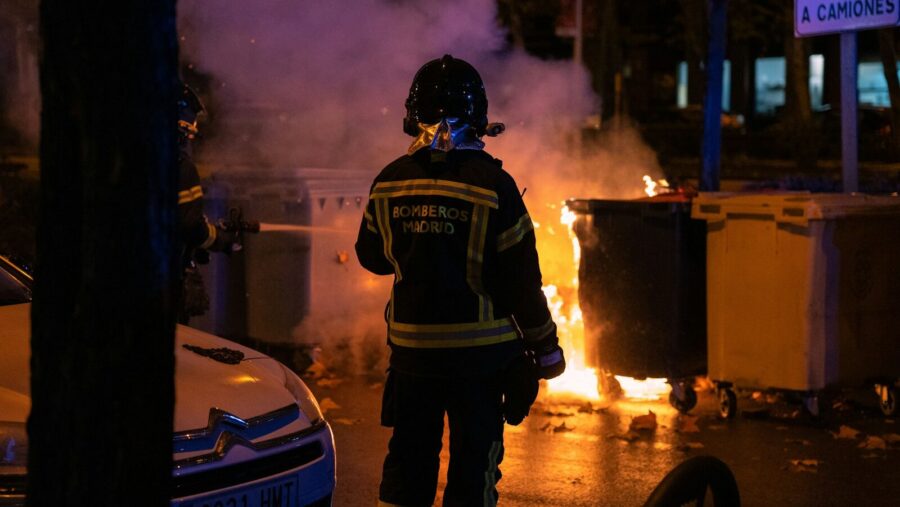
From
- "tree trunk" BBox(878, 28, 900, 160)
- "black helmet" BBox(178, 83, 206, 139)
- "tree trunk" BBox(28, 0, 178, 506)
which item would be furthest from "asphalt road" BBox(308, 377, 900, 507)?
"tree trunk" BBox(878, 28, 900, 160)

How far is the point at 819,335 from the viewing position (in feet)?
22.5

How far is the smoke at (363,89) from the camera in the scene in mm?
9320

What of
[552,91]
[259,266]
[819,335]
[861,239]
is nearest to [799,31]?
[861,239]

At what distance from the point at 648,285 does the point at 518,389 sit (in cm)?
335

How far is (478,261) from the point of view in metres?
3.99

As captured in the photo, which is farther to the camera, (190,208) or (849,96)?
(849,96)

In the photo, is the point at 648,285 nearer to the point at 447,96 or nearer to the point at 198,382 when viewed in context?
the point at 447,96

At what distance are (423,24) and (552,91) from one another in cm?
132

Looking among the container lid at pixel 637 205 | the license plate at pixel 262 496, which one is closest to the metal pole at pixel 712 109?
the container lid at pixel 637 205

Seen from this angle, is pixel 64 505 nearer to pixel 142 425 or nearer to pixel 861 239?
pixel 142 425

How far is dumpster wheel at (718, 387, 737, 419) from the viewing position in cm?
721

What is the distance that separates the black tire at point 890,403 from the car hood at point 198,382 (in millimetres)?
3992

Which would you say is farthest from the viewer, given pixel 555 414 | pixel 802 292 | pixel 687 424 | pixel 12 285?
pixel 555 414

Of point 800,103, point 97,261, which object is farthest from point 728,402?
point 800,103
